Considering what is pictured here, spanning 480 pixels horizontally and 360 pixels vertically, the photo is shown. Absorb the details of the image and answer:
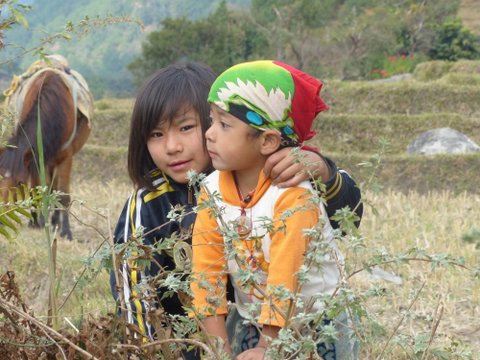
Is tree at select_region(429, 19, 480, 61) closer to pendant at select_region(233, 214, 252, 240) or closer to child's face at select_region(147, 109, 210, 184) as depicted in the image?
child's face at select_region(147, 109, 210, 184)

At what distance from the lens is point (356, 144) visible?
1319cm

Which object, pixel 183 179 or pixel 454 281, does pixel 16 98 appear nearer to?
pixel 454 281

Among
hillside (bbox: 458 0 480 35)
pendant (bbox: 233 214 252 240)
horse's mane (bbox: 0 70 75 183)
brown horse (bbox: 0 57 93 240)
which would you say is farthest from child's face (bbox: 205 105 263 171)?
hillside (bbox: 458 0 480 35)

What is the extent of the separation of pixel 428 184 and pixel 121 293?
9037 mm

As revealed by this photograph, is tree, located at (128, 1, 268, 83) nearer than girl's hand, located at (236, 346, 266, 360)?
No

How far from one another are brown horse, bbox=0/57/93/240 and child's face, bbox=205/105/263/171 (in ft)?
12.0

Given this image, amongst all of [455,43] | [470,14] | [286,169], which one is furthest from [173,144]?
[470,14]

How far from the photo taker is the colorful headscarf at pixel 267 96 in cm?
191

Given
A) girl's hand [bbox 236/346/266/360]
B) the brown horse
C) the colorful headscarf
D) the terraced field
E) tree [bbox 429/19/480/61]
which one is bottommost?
tree [bbox 429/19/480/61]

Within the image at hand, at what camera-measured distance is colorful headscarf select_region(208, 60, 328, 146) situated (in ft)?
6.25

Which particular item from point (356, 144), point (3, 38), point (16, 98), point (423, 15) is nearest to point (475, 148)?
point (356, 144)

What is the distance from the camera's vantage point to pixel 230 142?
1.94m

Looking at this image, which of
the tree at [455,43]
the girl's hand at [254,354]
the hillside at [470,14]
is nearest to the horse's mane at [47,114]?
the girl's hand at [254,354]

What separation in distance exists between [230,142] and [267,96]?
13 centimetres
